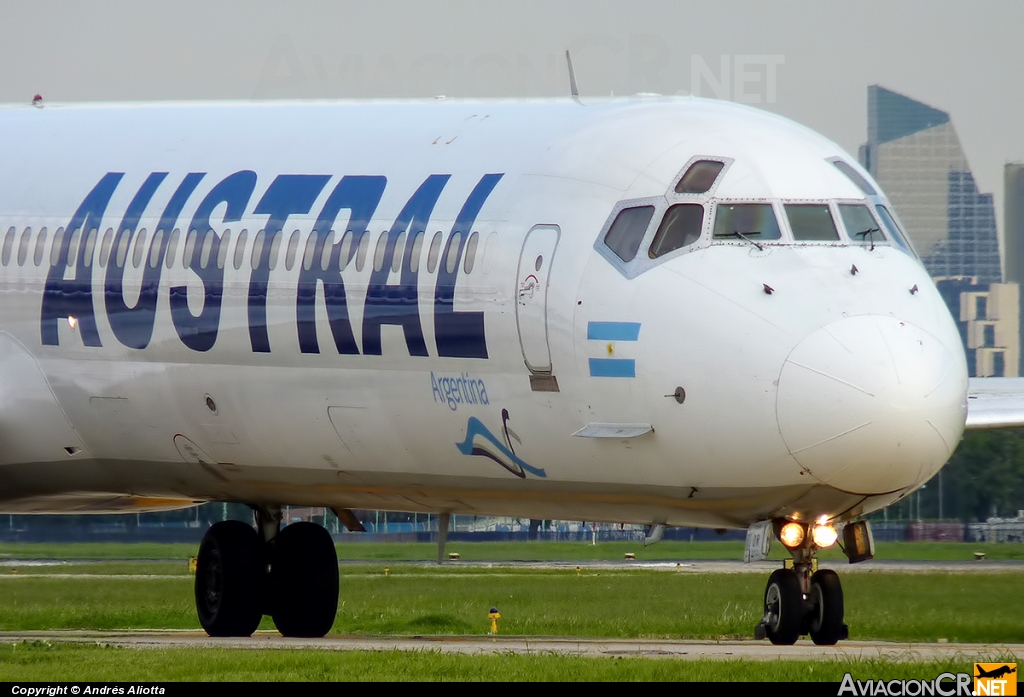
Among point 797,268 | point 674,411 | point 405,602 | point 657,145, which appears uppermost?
point 657,145

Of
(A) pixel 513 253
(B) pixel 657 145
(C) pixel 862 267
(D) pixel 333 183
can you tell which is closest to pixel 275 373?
(D) pixel 333 183

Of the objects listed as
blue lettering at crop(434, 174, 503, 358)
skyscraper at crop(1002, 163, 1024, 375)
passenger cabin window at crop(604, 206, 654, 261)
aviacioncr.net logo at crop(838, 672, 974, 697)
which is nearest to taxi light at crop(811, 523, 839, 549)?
passenger cabin window at crop(604, 206, 654, 261)

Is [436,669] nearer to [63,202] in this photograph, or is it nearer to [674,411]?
[674,411]

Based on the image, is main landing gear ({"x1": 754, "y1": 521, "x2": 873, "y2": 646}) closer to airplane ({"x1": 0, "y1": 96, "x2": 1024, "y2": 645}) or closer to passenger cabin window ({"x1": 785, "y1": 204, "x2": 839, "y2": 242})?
airplane ({"x1": 0, "y1": 96, "x2": 1024, "y2": 645})

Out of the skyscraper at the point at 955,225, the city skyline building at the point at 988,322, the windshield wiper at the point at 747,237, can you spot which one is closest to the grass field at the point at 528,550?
the windshield wiper at the point at 747,237

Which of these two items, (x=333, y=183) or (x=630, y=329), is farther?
(x=333, y=183)

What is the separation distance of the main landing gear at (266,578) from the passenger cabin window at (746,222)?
32.5ft

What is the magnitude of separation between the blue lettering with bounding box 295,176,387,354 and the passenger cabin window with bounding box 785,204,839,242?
16.5 feet

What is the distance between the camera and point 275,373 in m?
22.8

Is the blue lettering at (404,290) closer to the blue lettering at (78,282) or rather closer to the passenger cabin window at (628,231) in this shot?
the passenger cabin window at (628,231)

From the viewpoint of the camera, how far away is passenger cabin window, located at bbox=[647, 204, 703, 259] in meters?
19.6

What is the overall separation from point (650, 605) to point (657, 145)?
658 inches

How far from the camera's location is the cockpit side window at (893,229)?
66.5 feet

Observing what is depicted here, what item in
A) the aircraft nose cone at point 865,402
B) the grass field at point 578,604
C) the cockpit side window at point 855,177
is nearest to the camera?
the aircraft nose cone at point 865,402
